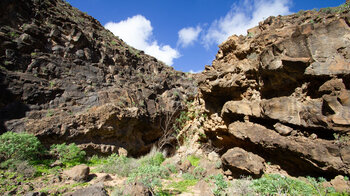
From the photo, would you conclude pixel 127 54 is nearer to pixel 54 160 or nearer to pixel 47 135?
pixel 47 135

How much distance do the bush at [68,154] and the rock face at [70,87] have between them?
1.02 meters

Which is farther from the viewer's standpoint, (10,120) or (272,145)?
(10,120)

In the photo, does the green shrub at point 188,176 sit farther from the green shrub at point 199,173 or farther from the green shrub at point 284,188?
the green shrub at point 284,188

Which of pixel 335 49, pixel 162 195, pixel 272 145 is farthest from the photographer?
pixel 272 145

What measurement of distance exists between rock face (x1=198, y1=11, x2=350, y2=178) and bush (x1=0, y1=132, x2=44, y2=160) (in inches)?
373

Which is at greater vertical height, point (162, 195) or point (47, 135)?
point (47, 135)

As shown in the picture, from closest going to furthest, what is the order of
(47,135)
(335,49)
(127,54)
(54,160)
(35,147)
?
(335,49), (35,147), (54,160), (47,135), (127,54)

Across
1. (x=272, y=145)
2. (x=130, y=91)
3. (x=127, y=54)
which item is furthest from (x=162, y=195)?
(x=127, y=54)

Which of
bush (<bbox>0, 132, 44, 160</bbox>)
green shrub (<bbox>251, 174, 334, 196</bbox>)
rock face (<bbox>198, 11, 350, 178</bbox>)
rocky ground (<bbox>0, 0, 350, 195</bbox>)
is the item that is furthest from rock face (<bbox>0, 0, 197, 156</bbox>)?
green shrub (<bbox>251, 174, 334, 196</bbox>)

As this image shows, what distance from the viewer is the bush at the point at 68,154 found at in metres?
8.05

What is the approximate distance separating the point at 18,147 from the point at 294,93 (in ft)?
38.8

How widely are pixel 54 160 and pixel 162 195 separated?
257 inches

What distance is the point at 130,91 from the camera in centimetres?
1410

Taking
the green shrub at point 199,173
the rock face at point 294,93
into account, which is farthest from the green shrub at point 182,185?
the rock face at point 294,93
